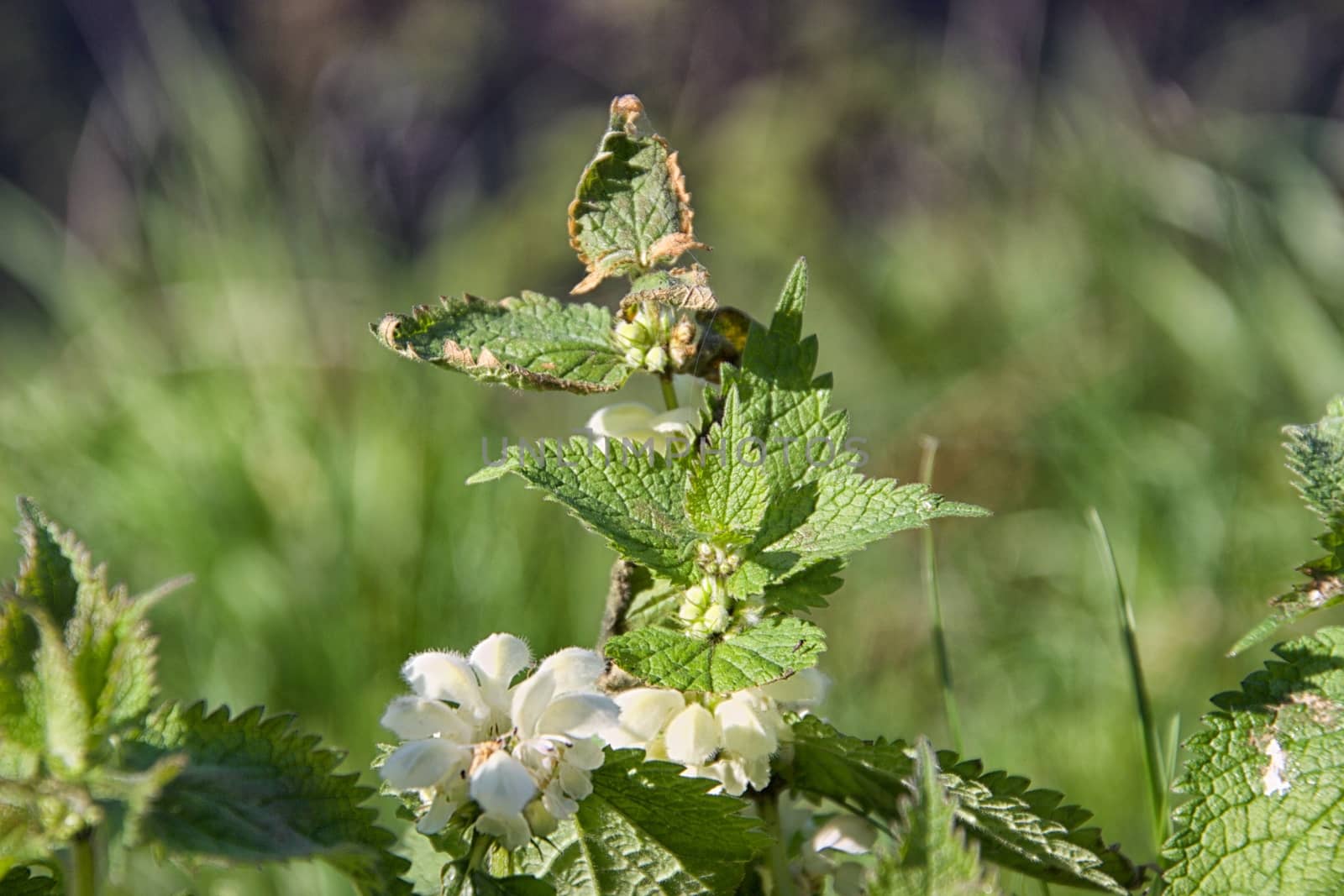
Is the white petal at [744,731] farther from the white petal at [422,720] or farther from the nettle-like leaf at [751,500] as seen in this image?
the white petal at [422,720]

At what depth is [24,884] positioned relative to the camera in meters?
0.64

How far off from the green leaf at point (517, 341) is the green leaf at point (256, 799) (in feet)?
0.69

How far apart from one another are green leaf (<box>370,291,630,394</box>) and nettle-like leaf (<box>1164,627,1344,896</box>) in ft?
1.27

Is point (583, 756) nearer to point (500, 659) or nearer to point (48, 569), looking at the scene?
point (500, 659)

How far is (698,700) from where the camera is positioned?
2.36 feet

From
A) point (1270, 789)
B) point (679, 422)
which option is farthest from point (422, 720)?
point (1270, 789)

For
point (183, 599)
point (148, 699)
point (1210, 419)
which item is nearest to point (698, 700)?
point (148, 699)

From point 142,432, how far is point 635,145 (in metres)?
2.23

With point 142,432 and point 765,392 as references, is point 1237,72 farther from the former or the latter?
point 765,392

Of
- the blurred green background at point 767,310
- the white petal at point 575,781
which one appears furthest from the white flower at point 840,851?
the blurred green background at point 767,310

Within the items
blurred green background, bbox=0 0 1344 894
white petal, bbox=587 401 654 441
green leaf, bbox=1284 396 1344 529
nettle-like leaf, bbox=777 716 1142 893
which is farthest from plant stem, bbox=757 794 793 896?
blurred green background, bbox=0 0 1344 894

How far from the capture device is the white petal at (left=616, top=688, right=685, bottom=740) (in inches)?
27.7

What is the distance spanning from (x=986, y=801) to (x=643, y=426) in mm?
301

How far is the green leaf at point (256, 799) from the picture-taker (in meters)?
0.50
